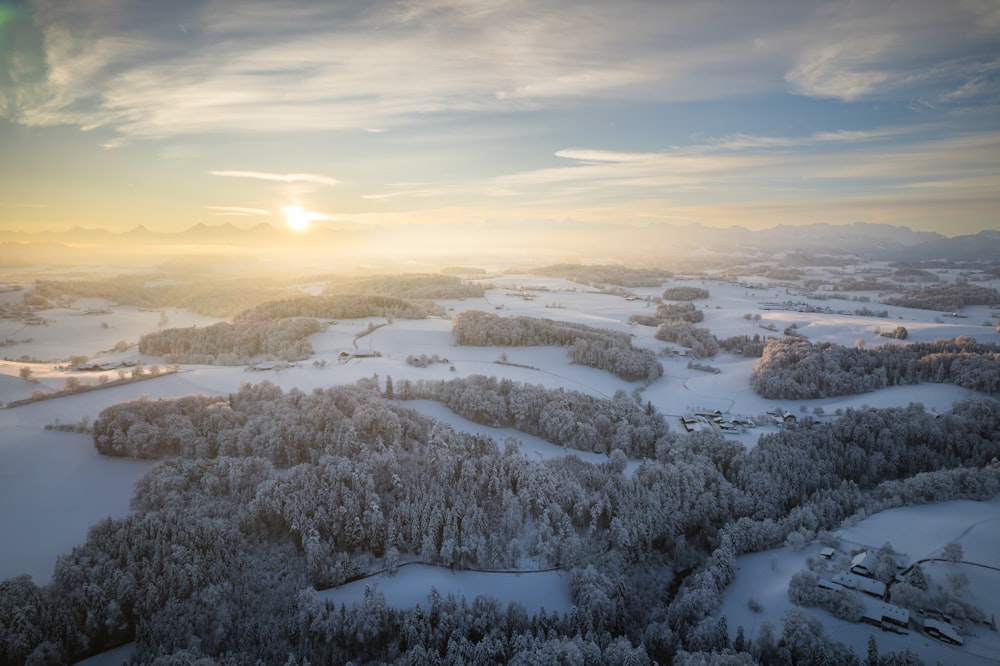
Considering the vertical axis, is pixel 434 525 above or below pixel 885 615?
above

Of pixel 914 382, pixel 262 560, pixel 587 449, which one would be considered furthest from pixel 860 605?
pixel 914 382

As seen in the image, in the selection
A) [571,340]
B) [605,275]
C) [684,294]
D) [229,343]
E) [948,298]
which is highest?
[605,275]

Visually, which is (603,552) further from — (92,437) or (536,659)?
(92,437)

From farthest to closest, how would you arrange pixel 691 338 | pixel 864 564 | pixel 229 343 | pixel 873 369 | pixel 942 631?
pixel 691 338, pixel 229 343, pixel 873 369, pixel 864 564, pixel 942 631

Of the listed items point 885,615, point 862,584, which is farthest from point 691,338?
point 885,615

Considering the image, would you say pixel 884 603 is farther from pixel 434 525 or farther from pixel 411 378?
pixel 411 378

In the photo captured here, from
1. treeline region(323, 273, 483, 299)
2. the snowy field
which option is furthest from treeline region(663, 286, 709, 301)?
treeline region(323, 273, 483, 299)

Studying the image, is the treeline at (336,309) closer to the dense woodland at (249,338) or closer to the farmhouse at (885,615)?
the dense woodland at (249,338)
